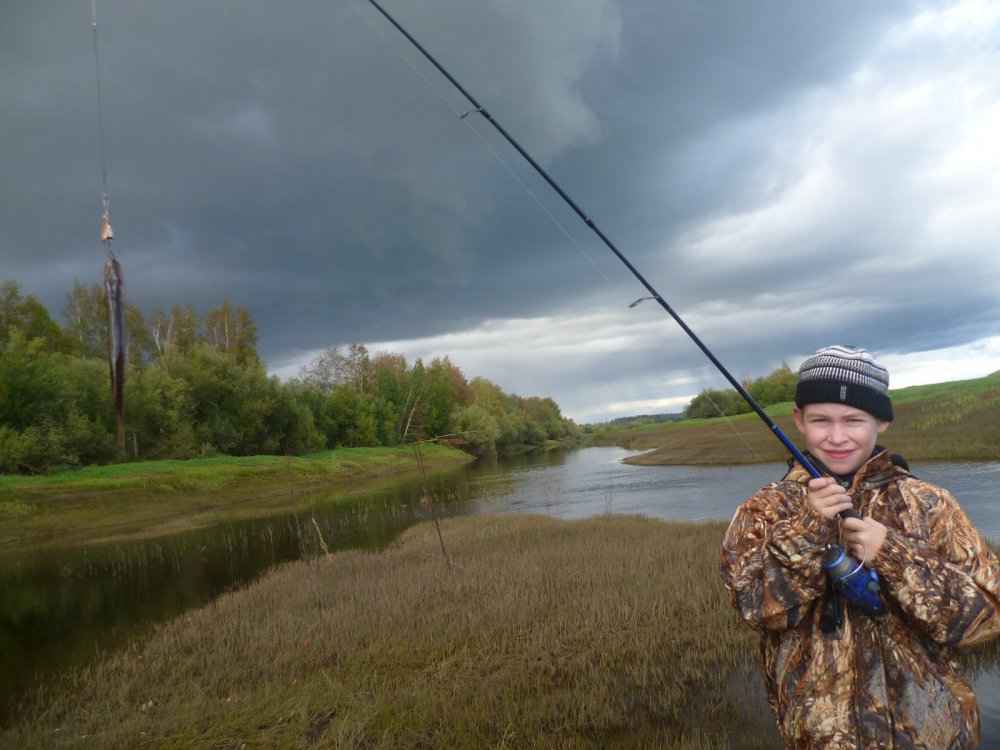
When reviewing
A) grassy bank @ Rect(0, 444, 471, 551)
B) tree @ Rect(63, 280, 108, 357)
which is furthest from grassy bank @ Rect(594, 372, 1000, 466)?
tree @ Rect(63, 280, 108, 357)

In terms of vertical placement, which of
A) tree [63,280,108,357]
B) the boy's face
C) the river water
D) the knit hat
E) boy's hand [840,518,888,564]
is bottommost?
the river water

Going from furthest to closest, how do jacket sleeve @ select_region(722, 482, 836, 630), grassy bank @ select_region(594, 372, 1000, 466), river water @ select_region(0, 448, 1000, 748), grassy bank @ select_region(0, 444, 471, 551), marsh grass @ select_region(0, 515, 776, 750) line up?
grassy bank @ select_region(0, 444, 471, 551) < grassy bank @ select_region(594, 372, 1000, 466) < river water @ select_region(0, 448, 1000, 748) < marsh grass @ select_region(0, 515, 776, 750) < jacket sleeve @ select_region(722, 482, 836, 630)

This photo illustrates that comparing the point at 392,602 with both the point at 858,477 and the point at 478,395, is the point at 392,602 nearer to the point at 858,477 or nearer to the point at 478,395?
the point at 858,477

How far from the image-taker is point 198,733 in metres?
5.43

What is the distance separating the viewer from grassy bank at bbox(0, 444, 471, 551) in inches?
1032

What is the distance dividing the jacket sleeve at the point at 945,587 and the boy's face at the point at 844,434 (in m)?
0.39

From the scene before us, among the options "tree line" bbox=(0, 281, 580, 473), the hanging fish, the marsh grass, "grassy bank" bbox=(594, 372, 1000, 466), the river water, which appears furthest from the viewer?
"tree line" bbox=(0, 281, 580, 473)

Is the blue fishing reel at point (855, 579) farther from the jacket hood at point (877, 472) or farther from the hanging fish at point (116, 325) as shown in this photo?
the hanging fish at point (116, 325)

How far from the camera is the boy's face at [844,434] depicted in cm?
245

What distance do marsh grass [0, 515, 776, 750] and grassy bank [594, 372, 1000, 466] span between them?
8.98 metres

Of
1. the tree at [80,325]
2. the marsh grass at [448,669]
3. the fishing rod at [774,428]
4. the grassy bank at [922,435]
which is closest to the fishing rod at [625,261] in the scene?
the fishing rod at [774,428]

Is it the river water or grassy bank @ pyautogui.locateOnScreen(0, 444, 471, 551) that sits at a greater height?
grassy bank @ pyautogui.locateOnScreen(0, 444, 471, 551)

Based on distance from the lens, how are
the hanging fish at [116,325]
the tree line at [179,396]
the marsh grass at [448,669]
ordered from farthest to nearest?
the tree line at [179,396] → the marsh grass at [448,669] → the hanging fish at [116,325]

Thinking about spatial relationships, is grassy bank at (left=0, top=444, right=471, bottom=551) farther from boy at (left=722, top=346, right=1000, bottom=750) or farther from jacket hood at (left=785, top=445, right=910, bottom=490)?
jacket hood at (left=785, top=445, right=910, bottom=490)
